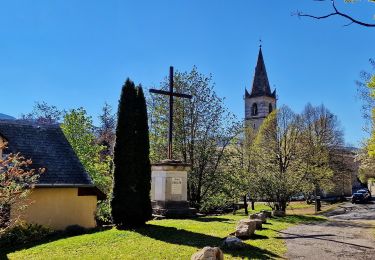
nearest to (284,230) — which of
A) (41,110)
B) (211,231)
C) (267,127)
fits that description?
(211,231)

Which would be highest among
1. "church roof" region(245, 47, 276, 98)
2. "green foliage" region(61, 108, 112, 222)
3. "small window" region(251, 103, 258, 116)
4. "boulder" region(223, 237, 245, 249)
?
"church roof" region(245, 47, 276, 98)

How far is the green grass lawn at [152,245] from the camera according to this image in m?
10.3

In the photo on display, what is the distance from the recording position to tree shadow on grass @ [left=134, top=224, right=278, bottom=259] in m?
10.2

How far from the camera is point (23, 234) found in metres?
14.8

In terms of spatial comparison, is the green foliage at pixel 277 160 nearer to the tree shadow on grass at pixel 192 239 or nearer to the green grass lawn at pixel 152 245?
the green grass lawn at pixel 152 245

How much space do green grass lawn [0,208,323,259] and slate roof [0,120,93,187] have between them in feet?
16.4

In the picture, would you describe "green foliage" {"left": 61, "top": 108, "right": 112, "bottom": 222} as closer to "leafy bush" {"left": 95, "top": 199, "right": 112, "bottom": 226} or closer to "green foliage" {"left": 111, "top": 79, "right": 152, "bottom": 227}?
"leafy bush" {"left": 95, "top": 199, "right": 112, "bottom": 226}

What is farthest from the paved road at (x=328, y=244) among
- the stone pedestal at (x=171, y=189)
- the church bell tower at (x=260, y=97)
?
the church bell tower at (x=260, y=97)

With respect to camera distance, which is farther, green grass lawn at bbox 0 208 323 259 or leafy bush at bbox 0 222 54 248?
leafy bush at bbox 0 222 54 248

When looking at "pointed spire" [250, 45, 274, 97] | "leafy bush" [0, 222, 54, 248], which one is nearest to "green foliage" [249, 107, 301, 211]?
"leafy bush" [0, 222, 54, 248]

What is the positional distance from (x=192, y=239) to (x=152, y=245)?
134 centimetres

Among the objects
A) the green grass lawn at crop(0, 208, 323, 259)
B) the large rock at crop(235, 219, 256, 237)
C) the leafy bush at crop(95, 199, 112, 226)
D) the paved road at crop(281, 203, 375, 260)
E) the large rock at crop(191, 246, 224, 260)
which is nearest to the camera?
the large rock at crop(191, 246, 224, 260)

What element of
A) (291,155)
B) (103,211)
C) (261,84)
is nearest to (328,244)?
(103,211)

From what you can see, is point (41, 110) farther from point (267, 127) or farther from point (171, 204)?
point (171, 204)
